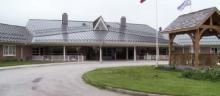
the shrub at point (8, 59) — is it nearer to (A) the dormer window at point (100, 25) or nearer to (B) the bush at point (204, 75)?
(A) the dormer window at point (100, 25)

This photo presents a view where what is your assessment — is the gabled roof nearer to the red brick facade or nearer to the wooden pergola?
the wooden pergola

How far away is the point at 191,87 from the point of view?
44.8ft

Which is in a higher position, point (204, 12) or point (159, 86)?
point (204, 12)

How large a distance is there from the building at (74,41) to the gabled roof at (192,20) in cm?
1620

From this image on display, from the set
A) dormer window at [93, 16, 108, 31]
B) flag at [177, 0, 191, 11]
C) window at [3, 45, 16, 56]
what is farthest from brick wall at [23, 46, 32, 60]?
flag at [177, 0, 191, 11]

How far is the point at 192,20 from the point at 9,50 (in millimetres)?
23896

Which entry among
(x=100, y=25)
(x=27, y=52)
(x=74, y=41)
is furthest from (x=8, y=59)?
(x=100, y=25)

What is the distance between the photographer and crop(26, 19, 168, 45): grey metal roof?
41162 mm

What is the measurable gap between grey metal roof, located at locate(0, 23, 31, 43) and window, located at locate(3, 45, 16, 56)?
3.16 feet

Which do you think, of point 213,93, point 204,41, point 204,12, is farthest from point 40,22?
point 213,93

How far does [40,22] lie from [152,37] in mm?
17240

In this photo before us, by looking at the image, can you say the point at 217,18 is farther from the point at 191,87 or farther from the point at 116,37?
the point at 116,37

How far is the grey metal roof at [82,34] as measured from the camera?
41.2 meters

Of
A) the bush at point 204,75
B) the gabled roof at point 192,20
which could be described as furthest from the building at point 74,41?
the bush at point 204,75
